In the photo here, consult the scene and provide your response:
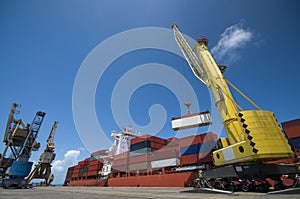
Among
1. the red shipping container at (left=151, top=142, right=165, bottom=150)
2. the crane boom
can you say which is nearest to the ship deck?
the crane boom

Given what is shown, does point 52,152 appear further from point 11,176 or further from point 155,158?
point 155,158

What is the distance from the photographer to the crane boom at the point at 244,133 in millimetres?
9883

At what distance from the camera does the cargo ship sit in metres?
19.9

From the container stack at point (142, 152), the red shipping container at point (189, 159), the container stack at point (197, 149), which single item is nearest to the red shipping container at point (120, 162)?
the container stack at point (142, 152)

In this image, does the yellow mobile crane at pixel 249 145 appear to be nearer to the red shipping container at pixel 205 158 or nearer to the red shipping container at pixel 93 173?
the red shipping container at pixel 205 158

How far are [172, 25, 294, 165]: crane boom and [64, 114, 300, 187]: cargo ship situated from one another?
77.4 inches

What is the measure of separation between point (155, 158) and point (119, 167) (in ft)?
36.6

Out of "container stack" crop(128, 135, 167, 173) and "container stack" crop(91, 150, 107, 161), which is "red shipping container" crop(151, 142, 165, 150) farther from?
"container stack" crop(91, 150, 107, 161)

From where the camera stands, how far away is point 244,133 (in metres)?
10.4

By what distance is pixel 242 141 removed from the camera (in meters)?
10.8

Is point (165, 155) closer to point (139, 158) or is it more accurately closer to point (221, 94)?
point (139, 158)

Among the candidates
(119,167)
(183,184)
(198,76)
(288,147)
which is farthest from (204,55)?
(119,167)

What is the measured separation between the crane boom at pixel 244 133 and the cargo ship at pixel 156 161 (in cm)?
196

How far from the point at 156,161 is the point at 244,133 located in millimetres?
19844
